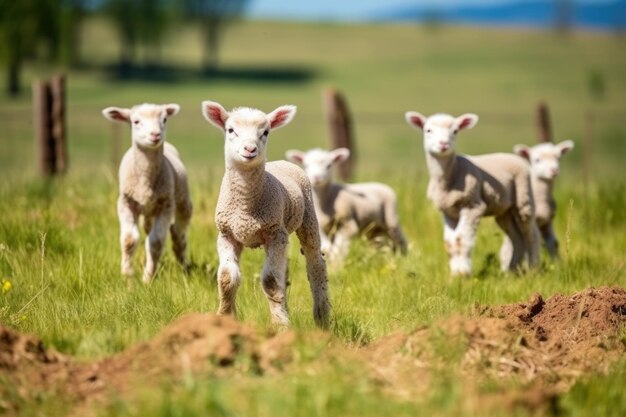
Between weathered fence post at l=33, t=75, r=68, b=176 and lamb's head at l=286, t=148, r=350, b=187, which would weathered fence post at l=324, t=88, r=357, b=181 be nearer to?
weathered fence post at l=33, t=75, r=68, b=176

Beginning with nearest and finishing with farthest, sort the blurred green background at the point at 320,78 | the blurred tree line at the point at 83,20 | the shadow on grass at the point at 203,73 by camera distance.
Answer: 1. the blurred green background at the point at 320,78
2. the blurred tree line at the point at 83,20
3. the shadow on grass at the point at 203,73

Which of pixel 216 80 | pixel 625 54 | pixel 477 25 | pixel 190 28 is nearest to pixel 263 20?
pixel 190 28

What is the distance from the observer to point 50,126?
15664mm

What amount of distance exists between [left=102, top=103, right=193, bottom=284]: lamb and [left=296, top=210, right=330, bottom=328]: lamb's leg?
1747 millimetres

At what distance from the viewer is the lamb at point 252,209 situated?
6.20m

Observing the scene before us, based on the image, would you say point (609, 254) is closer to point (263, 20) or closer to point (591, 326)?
point (591, 326)

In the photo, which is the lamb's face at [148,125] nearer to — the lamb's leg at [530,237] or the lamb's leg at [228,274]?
the lamb's leg at [228,274]

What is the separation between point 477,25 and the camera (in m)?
87.2

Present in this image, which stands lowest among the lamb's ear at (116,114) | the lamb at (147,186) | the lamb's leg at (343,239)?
the lamb's leg at (343,239)

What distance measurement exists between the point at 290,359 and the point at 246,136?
6.24 feet

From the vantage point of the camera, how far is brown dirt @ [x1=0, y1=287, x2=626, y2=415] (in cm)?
458

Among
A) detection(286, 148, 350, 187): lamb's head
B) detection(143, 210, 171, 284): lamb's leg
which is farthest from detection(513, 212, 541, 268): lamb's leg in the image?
detection(143, 210, 171, 284): lamb's leg

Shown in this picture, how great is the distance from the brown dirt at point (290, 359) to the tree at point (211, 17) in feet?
222

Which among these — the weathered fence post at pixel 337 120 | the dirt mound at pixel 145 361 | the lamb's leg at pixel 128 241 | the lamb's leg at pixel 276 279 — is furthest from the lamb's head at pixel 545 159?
the dirt mound at pixel 145 361
